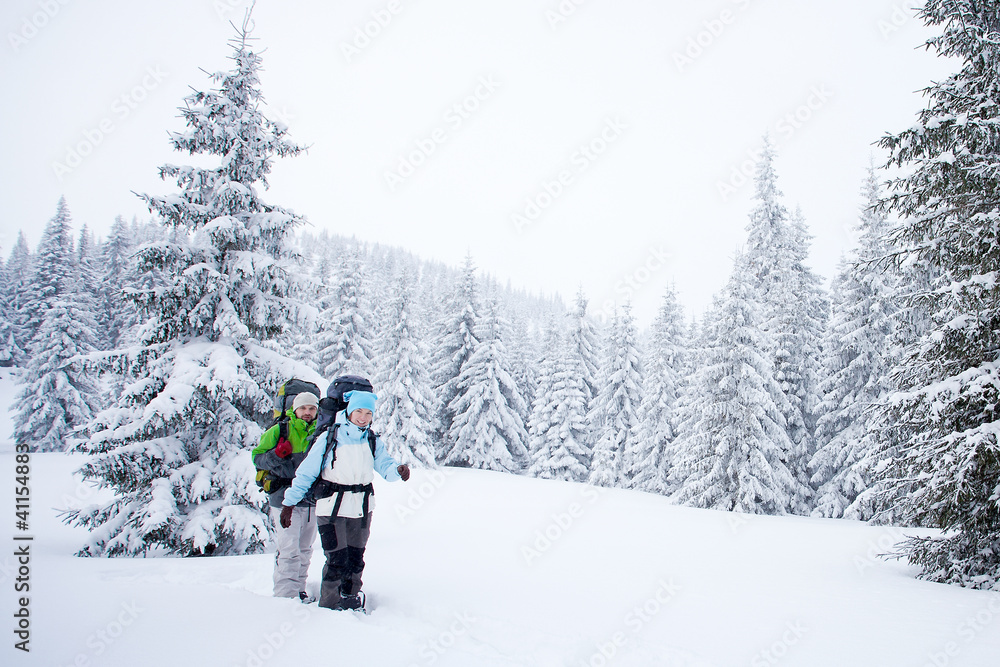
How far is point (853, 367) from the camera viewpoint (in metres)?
21.0

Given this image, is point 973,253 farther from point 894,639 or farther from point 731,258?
point 731,258

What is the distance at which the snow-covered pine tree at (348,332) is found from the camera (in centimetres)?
3231

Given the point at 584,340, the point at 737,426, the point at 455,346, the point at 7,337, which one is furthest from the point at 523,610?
the point at 7,337

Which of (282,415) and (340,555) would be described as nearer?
(340,555)

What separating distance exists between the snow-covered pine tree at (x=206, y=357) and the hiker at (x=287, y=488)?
3749 mm

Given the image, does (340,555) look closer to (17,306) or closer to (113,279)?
(113,279)

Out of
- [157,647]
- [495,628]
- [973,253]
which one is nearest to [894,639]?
[495,628]

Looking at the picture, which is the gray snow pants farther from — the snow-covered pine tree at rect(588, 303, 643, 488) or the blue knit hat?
the snow-covered pine tree at rect(588, 303, 643, 488)

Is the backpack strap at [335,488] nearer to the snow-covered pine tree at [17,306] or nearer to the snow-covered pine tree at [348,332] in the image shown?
the snow-covered pine tree at [348,332]

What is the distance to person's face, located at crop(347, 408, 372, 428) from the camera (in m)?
5.13

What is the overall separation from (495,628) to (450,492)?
53.3 ft

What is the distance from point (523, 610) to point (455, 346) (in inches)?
1175

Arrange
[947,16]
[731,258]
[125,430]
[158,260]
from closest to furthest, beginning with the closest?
1. [947,16]
2. [125,430]
3. [158,260]
4. [731,258]

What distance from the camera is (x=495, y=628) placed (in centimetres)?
489
